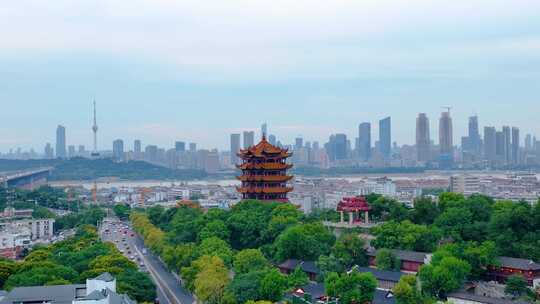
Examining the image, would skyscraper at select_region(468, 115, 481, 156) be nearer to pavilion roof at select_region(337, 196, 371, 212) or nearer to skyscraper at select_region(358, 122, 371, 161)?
skyscraper at select_region(358, 122, 371, 161)

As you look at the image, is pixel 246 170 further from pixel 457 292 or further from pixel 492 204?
pixel 457 292

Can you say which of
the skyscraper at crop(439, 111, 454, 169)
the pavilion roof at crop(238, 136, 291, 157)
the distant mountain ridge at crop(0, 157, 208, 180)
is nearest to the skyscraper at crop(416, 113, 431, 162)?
the skyscraper at crop(439, 111, 454, 169)

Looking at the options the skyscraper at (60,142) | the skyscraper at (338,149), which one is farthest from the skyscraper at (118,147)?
the skyscraper at (338,149)

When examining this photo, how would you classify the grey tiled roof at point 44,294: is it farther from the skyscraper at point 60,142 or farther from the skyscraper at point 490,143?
the skyscraper at point 60,142

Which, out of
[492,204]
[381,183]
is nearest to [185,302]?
[492,204]

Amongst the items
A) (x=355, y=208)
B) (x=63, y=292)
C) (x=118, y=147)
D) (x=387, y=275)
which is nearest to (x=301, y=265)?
(x=387, y=275)

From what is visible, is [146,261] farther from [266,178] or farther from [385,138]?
[385,138]
